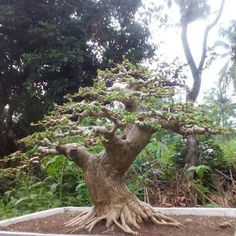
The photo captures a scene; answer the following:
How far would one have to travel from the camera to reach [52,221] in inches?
99.0

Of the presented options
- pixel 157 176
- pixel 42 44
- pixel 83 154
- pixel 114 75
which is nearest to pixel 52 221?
pixel 83 154

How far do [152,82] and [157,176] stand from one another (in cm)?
195

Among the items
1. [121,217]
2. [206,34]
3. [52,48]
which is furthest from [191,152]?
[121,217]

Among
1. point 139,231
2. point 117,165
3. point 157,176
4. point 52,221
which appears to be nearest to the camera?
point 139,231

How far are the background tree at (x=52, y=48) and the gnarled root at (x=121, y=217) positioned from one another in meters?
2.82

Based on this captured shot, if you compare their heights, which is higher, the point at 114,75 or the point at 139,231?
the point at 114,75

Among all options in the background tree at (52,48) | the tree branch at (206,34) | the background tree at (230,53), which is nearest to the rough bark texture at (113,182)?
the background tree at (52,48)

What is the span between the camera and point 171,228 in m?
2.22

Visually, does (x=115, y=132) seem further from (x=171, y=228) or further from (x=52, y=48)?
(x=52, y=48)

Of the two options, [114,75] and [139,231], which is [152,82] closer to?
[114,75]

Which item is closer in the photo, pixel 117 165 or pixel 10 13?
pixel 117 165

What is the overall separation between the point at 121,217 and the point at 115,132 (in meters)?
0.47

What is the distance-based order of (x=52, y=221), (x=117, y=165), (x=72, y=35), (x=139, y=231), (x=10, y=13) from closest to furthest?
(x=139, y=231) → (x=117, y=165) → (x=52, y=221) → (x=10, y=13) → (x=72, y=35)

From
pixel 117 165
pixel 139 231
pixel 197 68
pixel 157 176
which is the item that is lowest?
pixel 139 231
